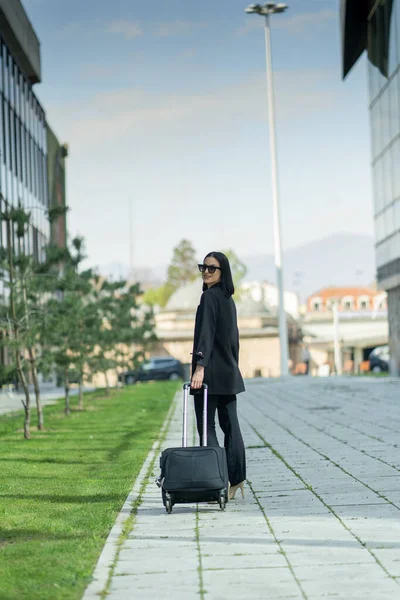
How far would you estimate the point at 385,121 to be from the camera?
40.5m

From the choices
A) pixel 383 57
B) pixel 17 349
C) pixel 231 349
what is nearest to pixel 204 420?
pixel 231 349

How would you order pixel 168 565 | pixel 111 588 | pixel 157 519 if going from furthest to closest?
1. pixel 157 519
2. pixel 168 565
3. pixel 111 588

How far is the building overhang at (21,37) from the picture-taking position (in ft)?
131

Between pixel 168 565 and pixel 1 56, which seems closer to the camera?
pixel 168 565

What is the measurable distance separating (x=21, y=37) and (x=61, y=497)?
36145 millimetres

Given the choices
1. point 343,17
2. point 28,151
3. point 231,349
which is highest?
point 343,17

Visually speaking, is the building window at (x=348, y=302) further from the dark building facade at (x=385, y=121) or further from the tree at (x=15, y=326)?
the tree at (x=15, y=326)

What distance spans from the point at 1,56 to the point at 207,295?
3365 centimetres

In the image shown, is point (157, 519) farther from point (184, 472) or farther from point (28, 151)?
point (28, 151)

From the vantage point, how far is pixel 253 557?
643 centimetres

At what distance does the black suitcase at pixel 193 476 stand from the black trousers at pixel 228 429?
1.85 ft

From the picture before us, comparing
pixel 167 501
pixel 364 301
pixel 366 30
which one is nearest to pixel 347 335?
pixel 364 301

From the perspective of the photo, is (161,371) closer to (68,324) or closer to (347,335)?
(68,324)

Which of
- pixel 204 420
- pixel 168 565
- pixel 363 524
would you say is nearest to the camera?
pixel 168 565
